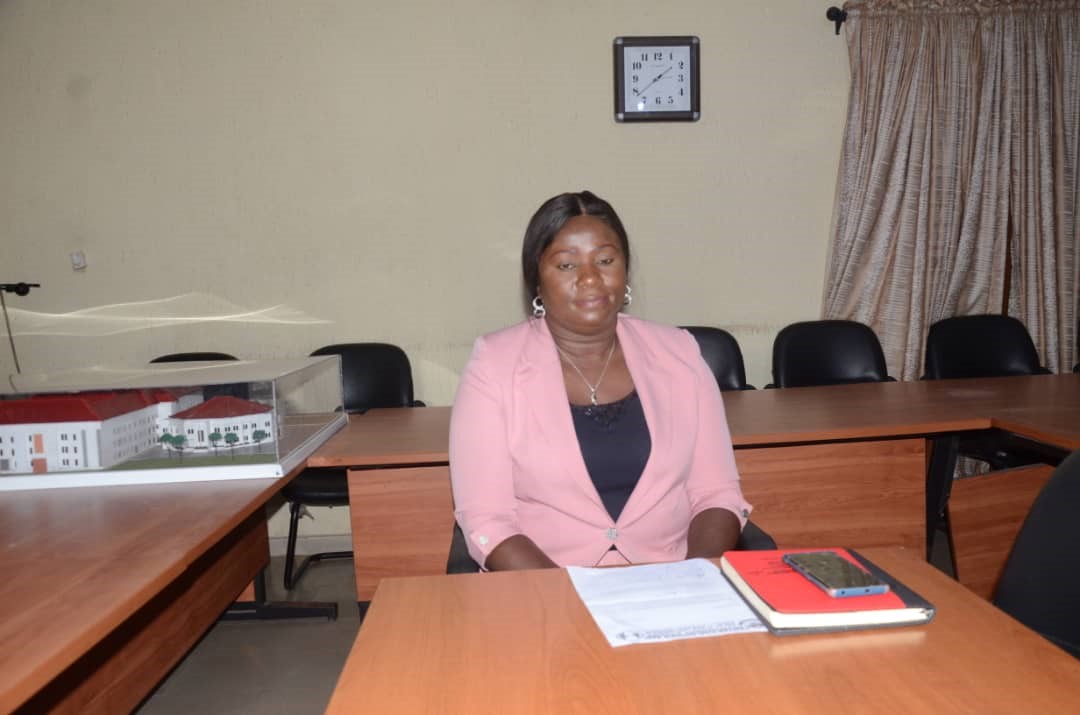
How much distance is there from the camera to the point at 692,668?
3.23 ft

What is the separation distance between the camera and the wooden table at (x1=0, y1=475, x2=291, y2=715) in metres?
1.10

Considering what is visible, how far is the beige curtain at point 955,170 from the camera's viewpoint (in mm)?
4012

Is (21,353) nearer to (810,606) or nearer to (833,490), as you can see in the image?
(833,490)

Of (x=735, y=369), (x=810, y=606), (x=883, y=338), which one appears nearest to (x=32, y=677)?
(x=810, y=606)

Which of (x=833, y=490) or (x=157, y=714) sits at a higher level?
(x=833, y=490)

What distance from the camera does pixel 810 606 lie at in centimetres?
107

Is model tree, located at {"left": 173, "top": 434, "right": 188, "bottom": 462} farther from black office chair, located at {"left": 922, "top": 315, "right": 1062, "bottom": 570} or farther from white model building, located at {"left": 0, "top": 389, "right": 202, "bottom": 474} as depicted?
black office chair, located at {"left": 922, "top": 315, "right": 1062, "bottom": 570}

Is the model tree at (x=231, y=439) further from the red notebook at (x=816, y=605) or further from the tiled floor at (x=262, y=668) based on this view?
the red notebook at (x=816, y=605)

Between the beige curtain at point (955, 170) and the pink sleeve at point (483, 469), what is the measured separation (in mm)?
2929

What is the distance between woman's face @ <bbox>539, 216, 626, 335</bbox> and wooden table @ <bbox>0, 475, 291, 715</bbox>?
0.87m

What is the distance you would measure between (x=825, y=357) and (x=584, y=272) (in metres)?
2.33

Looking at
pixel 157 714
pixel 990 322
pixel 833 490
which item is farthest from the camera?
pixel 990 322

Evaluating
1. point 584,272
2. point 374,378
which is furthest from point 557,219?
point 374,378

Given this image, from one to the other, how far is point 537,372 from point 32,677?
1100 millimetres
